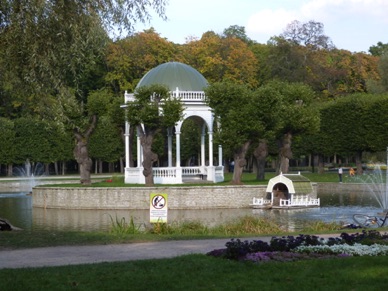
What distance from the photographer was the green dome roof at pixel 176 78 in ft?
164

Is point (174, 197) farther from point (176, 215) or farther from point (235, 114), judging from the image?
point (235, 114)

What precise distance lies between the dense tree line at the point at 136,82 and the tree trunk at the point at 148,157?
164mm

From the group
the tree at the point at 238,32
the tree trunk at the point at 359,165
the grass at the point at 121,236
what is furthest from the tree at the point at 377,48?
the grass at the point at 121,236

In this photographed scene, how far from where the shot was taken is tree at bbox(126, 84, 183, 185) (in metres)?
44.0

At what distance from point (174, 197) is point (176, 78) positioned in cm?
1046

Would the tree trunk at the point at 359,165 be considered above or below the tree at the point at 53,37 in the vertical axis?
below

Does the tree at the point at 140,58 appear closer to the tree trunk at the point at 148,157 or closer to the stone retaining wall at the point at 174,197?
the tree trunk at the point at 148,157

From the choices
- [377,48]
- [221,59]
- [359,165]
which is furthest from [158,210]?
[377,48]

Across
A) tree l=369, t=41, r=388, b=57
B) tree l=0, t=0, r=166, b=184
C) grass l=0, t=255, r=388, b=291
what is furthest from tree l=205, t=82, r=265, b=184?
tree l=369, t=41, r=388, b=57

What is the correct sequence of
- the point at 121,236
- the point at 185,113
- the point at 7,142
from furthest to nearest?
the point at 7,142
the point at 185,113
the point at 121,236

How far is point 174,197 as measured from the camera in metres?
42.6

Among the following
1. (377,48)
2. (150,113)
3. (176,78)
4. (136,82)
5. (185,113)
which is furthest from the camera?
(377,48)

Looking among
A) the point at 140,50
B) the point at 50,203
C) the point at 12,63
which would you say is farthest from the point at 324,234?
the point at 140,50

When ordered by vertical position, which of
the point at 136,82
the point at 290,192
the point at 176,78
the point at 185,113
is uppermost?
the point at 136,82
